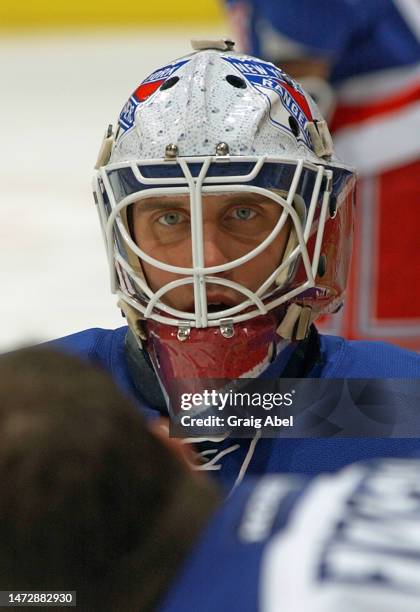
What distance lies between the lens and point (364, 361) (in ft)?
5.26

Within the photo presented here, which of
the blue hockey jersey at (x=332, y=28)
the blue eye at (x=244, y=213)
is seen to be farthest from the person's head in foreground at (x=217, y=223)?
the blue hockey jersey at (x=332, y=28)

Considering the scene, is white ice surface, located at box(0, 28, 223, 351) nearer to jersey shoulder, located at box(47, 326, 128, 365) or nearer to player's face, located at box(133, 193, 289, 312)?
jersey shoulder, located at box(47, 326, 128, 365)

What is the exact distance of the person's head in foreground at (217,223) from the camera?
4.83 ft

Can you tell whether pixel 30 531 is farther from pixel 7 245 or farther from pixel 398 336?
pixel 7 245

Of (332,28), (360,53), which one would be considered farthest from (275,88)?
(360,53)

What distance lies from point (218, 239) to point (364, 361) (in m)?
0.27

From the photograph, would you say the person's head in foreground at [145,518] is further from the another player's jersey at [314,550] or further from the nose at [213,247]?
the nose at [213,247]

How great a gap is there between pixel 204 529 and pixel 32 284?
3062 millimetres

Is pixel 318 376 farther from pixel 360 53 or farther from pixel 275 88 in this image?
pixel 360 53

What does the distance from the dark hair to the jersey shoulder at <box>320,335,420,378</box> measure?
75 centimetres

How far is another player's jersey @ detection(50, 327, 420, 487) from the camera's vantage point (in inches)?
58.2

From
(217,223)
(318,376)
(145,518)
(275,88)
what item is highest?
(275,88)

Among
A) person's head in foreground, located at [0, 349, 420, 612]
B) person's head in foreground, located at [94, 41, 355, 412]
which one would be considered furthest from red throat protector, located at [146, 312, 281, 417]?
person's head in foreground, located at [0, 349, 420, 612]

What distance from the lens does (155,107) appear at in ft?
5.12
